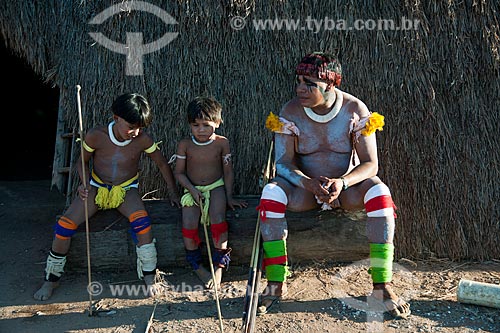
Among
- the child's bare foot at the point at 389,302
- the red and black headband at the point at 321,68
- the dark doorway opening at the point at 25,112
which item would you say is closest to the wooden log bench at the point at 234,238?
the child's bare foot at the point at 389,302

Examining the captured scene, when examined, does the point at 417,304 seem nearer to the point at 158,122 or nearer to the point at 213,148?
the point at 213,148

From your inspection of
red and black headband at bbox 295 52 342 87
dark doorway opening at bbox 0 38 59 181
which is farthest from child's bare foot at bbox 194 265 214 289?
dark doorway opening at bbox 0 38 59 181

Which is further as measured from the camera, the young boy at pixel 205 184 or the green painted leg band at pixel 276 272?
the young boy at pixel 205 184

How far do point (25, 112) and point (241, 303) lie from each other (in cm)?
537

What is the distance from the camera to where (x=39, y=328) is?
3.39m

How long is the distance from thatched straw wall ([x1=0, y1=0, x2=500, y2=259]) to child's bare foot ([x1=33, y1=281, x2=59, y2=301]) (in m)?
1.08

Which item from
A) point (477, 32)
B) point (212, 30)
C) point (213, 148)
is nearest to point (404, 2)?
point (477, 32)

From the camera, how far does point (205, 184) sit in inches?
158

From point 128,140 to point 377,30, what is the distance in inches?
78.1

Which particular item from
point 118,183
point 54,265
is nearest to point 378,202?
point 118,183

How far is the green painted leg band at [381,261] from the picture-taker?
3.40m

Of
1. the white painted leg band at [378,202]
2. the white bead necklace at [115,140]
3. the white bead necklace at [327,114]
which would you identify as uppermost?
the white bead necklace at [327,114]

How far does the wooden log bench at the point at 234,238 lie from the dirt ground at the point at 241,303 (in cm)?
9
